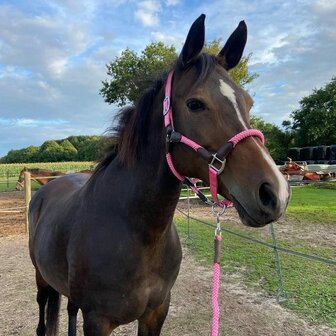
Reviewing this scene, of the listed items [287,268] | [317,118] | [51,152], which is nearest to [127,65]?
[287,268]

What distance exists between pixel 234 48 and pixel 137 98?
0.64 meters

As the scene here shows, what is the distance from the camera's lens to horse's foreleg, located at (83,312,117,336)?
2037 mm

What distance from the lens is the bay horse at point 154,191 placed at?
4.84ft

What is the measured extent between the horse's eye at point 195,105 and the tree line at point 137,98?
0.46m

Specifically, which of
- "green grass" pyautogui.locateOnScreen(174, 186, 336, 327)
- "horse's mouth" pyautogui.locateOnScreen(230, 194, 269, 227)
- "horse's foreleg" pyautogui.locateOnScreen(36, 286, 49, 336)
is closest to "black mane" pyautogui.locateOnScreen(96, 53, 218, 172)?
"horse's mouth" pyautogui.locateOnScreen(230, 194, 269, 227)

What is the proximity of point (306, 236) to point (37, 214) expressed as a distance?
623 centimetres

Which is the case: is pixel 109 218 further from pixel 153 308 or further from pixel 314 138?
pixel 314 138

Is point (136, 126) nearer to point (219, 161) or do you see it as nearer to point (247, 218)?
point (219, 161)

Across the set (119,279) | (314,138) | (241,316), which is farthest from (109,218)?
(314,138)

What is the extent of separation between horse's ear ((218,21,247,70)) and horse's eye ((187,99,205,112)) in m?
0.37

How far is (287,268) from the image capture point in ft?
18.1

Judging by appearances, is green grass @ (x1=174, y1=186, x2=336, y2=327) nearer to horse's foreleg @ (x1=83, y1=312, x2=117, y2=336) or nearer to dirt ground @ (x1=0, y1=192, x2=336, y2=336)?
dirt ground @ (x1=0, y1=192, x2=336, y2=336)

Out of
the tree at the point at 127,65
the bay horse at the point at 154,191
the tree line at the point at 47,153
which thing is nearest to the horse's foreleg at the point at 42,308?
the bay horse at the point at 154,191

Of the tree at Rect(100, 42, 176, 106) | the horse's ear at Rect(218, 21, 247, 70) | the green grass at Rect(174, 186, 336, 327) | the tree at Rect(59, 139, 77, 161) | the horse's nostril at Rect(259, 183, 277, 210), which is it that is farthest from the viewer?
the tree at Rect(59, 139, 77, 161)
